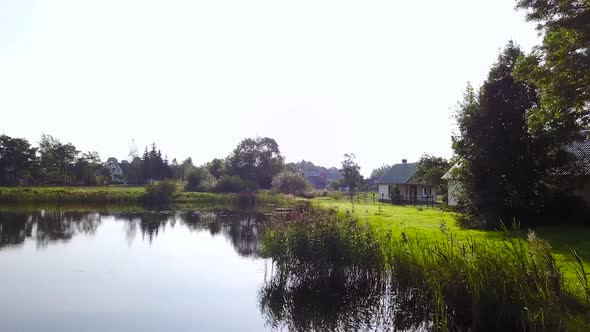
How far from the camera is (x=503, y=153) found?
20047 millimetres

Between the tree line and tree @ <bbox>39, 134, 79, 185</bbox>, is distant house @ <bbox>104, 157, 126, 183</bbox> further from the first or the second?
the tree line

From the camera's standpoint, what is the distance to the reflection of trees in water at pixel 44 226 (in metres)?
22.3

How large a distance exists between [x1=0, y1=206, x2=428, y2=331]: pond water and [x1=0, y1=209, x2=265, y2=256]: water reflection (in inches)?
21.8

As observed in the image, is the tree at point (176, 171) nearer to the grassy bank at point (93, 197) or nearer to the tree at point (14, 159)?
the tree at point (14, 159)

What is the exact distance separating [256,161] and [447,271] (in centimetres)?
6172

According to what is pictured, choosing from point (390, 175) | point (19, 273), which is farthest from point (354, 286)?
point (390, 175)

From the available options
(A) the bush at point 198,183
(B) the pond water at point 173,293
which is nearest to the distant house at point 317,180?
(A) the bush at point 198,183

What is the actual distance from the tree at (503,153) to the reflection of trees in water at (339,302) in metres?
10.5

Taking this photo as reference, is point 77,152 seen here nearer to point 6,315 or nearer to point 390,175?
point 390,175

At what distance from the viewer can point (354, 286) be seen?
11.9 metres

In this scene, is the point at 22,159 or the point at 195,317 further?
the point at 22,159

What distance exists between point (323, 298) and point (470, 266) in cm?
411

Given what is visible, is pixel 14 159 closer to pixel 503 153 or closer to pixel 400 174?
pixel 400 174

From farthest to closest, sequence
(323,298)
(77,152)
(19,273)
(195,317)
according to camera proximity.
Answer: (77,152), (19,273), (323,298), (195,317)
